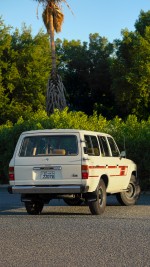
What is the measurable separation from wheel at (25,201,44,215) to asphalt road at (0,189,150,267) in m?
0.18

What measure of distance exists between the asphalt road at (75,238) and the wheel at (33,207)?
0.18 metres

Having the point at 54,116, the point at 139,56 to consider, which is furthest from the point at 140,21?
the point at 54,116

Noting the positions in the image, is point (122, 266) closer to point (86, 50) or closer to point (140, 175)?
point (140, 175)

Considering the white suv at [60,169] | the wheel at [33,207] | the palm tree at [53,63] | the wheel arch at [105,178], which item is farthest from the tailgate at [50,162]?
the palm tree at [53,63]

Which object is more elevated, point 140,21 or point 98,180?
point 140,21

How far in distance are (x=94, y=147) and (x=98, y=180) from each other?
3.05 feet

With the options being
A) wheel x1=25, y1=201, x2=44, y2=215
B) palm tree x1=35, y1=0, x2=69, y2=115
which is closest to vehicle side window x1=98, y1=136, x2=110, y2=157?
wheel x1=25, y1=201, x2=44, y2=215

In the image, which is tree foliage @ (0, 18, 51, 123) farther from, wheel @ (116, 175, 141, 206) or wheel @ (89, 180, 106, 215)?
wheel @ (89, 180, 106, 215)

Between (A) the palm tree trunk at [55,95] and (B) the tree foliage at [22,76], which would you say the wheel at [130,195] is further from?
(B) the tree foliage at [22,76]

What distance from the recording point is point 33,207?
16.7 meters

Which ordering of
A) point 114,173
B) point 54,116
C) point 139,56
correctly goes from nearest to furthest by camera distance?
point 114,173
point 54,116
point 139,56

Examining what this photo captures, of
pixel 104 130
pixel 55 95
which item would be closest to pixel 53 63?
pixel 55 95

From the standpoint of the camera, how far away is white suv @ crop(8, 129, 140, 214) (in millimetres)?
15469

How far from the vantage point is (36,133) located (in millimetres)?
16359
